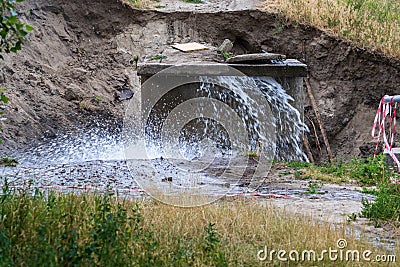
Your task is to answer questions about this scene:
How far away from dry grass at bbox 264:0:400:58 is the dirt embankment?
0.91 feet

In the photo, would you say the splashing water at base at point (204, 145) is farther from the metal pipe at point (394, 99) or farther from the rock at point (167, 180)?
the metal pipe at point (394, 99)

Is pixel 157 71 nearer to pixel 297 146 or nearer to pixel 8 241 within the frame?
pixel 297 146

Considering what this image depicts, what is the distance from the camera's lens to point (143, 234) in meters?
4.46

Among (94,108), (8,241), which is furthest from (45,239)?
(94,108)

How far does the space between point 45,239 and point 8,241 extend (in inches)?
10.3

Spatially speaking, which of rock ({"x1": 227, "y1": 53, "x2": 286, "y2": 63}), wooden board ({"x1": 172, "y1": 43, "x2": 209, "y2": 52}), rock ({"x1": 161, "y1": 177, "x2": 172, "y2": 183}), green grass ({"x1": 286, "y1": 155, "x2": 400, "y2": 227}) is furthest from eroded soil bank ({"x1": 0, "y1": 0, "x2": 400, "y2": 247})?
rock ({"x1": 161, "y1": 177, "x2": 172, "y2": 183})

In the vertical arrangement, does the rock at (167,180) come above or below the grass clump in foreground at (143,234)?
above

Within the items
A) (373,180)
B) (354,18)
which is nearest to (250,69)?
(373,180)

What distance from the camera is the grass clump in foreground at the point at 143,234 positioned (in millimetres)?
3823

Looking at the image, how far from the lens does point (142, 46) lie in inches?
624

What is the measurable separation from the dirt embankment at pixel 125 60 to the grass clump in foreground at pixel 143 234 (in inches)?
282

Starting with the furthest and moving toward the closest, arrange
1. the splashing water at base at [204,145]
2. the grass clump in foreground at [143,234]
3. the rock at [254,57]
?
the rock at [254,57] < the splashing water at base at [204,145] < the grass clump in foreground at [143,234]

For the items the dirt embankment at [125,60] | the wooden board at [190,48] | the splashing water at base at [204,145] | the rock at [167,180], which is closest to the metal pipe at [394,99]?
the splashing water at base at [204,145]

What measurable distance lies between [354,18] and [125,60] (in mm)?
6197
